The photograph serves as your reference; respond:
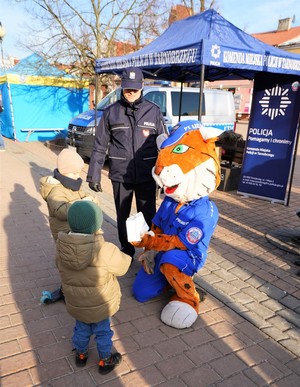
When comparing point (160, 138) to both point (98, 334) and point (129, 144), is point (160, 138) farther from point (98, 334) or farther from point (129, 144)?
point (98, 334)

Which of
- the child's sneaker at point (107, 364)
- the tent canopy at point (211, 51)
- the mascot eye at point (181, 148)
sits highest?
the tent canopy at point (211, 51)

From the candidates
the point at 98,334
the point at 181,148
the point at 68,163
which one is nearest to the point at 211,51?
the point at 181,148

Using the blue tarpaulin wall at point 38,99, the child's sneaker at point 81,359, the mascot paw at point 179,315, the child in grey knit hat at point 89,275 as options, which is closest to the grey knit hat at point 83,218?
the child in grey knit hat at point 89,275

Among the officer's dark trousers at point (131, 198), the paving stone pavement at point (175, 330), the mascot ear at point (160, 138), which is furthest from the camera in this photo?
the officer's dark trousers at point (131, 198)

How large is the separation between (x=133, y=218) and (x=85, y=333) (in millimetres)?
1033

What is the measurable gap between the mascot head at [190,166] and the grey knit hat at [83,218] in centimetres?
94

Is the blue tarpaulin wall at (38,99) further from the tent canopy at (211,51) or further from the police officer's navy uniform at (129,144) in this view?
the police officer's navy uniform at (129,144)

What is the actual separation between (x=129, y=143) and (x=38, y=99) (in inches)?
427

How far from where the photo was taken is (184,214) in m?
2.83

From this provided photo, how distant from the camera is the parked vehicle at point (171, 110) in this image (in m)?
8.91

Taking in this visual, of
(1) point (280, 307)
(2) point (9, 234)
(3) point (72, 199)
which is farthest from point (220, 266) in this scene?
(2) point (9, 234)

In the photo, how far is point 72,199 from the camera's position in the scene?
9.03ft

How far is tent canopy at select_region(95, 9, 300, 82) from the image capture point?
4.48 m

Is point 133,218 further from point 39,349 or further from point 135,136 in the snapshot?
point 39,349
